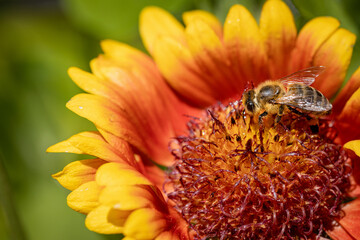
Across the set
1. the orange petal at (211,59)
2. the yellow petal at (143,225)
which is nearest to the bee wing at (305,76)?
the orange petal at (211,59)

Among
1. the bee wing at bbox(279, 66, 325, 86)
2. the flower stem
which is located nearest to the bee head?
the bee wing at bbox(279, 66, 325, 86)

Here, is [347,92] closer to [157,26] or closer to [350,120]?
[350,120]

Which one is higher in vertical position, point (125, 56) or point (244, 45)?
point (125, 56)

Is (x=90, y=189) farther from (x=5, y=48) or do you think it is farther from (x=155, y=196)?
(x=5, y=48)

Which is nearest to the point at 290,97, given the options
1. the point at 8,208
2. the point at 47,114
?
the point at 8,208

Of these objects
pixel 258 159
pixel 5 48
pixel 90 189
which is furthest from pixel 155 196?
pixel 5 48
